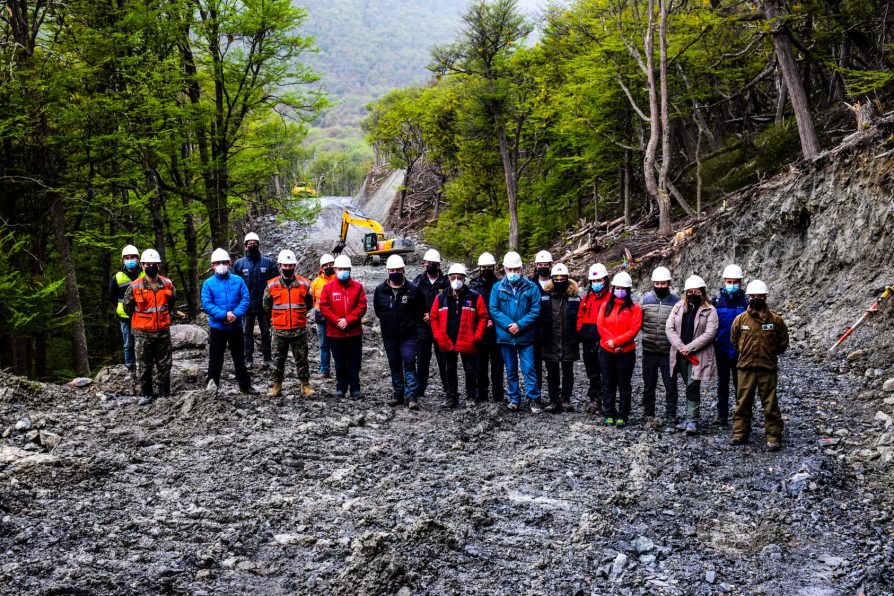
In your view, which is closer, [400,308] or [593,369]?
[593,369]

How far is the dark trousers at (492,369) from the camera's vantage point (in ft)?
30.5

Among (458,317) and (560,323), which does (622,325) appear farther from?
(458,317)

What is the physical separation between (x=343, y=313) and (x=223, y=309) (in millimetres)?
1628

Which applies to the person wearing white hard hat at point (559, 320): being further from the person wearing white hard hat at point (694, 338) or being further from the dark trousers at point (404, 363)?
the dark trousers at point (404, 363)

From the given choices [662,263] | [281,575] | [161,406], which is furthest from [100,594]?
[662,263]

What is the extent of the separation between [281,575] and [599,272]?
17.2 ft

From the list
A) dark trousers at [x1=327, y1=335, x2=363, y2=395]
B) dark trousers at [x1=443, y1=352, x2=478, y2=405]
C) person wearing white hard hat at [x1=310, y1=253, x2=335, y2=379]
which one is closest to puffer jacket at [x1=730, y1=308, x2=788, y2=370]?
dark trousers at [x1=443, y1=352, x2=478, y2=405]

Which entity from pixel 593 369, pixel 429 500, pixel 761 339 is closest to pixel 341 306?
pixel 593 369

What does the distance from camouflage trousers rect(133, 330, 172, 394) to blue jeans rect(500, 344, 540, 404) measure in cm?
462

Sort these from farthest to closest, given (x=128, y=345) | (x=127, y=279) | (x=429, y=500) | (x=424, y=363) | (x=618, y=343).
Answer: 1. (x=128, y=345)
2. (x=127, y=279)
3. (x=424, y=363)
4. (x=618, y=343)
5. (x=429, y=500)

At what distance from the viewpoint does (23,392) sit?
903cm

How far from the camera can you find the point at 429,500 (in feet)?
19.7

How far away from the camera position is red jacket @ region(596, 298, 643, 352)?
8086 millimetres

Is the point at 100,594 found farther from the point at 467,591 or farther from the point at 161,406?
the point at 161,406
